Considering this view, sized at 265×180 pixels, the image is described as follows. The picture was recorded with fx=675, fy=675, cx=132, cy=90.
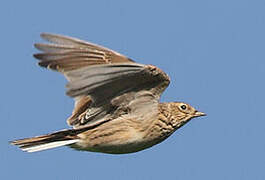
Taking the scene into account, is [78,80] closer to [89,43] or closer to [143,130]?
[143,130]

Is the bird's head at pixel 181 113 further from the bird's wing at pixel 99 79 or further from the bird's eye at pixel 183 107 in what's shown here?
the bird's wing at pixel 99 79

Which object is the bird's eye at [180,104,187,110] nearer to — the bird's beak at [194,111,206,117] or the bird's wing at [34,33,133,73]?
the bird's beak at [194,111,206,117]

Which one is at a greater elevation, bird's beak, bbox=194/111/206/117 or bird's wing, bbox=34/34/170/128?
bird's wing, bbox=34/34/170/128

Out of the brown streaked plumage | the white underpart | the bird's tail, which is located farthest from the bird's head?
the white underpart

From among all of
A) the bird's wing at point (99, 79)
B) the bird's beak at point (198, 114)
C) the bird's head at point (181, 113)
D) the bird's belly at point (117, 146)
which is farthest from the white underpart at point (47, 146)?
the bird's beak at point (198, 114)

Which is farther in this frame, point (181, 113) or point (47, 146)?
point (181, 113)

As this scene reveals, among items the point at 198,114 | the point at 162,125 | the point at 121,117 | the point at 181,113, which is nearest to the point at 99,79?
the point at 121,117

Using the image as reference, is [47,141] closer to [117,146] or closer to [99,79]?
[117,146]
